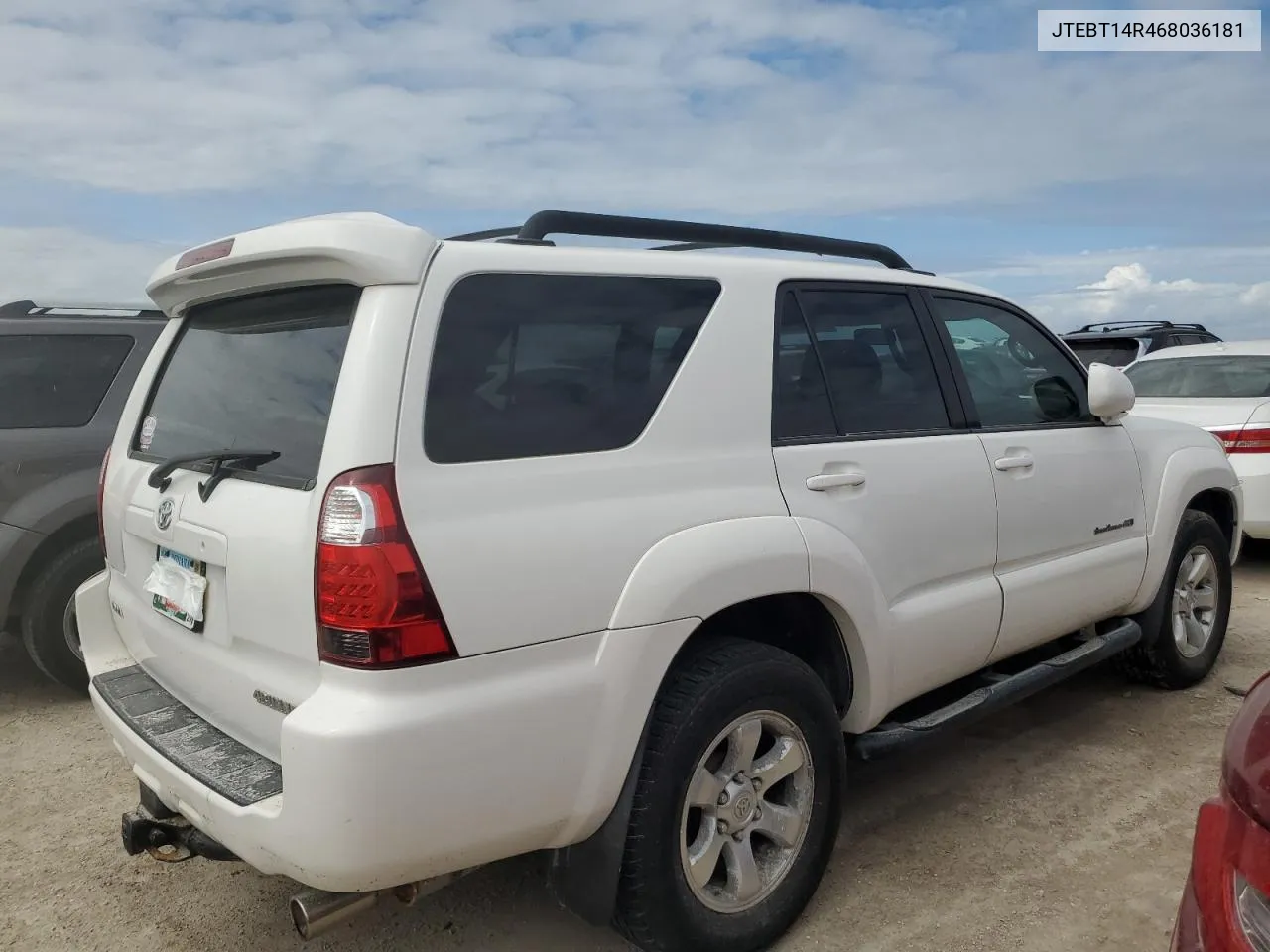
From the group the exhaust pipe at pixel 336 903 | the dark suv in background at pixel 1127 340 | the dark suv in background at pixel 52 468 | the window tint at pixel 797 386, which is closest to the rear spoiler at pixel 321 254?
the window tint at pixel 797 386

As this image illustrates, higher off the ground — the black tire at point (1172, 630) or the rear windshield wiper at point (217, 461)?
the rear windshield wiper at point (217, 461)

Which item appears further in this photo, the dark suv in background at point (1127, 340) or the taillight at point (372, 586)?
the dark suv in background at point (1127, 340)

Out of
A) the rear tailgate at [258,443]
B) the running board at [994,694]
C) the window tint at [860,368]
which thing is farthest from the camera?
the running board at [994,694]

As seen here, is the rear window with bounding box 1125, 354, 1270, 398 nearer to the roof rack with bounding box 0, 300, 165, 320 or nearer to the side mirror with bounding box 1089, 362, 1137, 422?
the side mirror with bounding box 1089, 362, 1137, 422

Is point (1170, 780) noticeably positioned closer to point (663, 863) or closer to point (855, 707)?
point (855, 707)

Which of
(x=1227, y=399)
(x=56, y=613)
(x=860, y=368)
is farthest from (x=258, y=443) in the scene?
(x=1227, y=399)

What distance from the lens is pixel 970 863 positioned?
3.17m

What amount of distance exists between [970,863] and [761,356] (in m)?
1.72

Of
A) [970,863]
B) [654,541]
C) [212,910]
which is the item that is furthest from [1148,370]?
[212,910]

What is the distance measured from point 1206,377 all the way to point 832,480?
5957 millimetres

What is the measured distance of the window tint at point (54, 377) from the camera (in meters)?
4.67

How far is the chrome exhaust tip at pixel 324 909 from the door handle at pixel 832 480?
4.87 ft

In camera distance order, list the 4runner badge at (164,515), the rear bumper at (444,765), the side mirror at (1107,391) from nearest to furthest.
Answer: the rear bumper at (444,765) → the 4runner badge at (164,515) → the side mirror at (1107,391)

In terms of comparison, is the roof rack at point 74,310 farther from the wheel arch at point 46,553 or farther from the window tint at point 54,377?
the wheel arch at point 46,553
